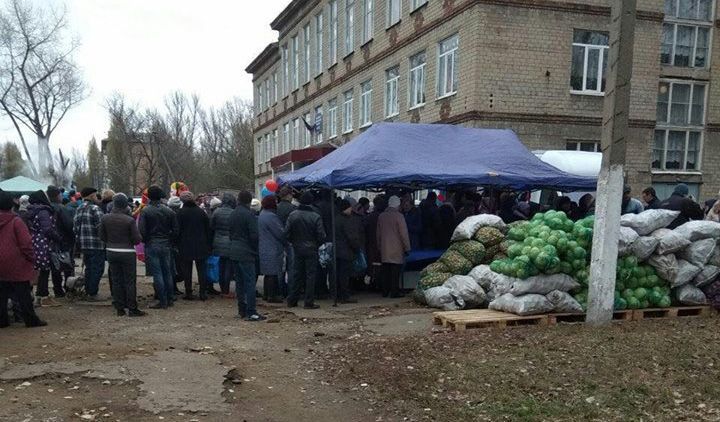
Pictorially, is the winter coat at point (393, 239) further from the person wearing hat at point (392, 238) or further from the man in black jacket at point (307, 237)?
the man in black jacket at point (307, 237)

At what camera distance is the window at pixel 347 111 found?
26.9 meters

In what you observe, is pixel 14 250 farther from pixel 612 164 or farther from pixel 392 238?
pixel 612 164

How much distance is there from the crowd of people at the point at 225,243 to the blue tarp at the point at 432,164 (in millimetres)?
510

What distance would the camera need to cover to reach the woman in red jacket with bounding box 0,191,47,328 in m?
7.02

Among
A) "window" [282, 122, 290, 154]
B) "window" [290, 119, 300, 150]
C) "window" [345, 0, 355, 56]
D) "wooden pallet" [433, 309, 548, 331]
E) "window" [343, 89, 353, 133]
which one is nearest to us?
"wooden pallet" [433, 309, 548, 331]

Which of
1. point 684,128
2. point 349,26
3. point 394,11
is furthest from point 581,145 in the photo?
point 349,26

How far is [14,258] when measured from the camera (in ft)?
23.1

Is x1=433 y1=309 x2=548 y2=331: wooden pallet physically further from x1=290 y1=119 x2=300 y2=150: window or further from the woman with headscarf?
x1=290 y1=119 x2=300 y2=150: window

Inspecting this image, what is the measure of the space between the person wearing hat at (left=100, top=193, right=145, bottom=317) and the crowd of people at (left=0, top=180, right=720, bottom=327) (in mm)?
14

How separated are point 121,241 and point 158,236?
775 mm

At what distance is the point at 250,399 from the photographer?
505 cm

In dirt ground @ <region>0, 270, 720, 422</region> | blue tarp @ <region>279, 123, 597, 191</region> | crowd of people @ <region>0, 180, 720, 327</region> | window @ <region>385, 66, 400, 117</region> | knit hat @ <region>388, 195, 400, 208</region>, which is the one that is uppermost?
window @ <region>385, 66, 400, 117</region>

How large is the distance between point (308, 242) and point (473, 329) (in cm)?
297

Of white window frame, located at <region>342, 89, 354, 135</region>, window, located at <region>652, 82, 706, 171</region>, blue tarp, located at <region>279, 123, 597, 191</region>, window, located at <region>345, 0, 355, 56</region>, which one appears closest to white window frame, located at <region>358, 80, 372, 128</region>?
white window frame, located at <region>342, 89, 354, 135</region>
